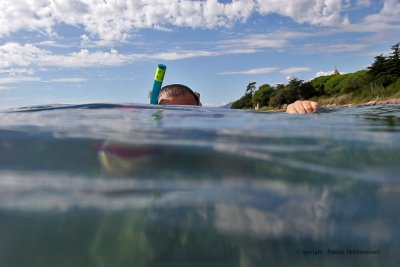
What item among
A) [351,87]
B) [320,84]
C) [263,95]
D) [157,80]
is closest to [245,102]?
[263,95]

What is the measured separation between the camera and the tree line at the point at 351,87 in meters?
56.2

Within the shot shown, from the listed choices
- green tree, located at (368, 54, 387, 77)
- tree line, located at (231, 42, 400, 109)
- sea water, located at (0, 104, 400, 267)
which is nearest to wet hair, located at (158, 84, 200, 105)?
sea water, located at (0, 104, 400, 267)

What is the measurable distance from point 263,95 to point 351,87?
88.8 ft

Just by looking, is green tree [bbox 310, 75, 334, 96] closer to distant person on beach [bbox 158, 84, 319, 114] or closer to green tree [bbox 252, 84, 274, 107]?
green tree [bbox 252, 84, 274, 107]

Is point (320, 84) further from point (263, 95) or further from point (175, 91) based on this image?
point (175, 91)

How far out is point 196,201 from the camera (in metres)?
2.23

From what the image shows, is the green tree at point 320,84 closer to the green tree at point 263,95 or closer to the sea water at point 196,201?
the green tree at point 263,95

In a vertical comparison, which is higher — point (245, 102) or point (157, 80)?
point (157, 80)

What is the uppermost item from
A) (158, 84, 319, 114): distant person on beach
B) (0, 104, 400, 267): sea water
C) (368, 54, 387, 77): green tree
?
(368, 54, 387, 77): green tree

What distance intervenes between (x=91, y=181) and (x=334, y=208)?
4.91 ft

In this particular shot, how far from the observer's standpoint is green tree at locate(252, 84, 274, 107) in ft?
282

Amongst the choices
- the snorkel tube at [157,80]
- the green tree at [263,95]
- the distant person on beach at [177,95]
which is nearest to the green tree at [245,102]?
the green tree at [263,95]

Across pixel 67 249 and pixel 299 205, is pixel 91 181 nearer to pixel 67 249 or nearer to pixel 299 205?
pixel 67 249

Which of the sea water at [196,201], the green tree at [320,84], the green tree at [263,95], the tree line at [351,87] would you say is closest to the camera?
the sea water at [196,201]
